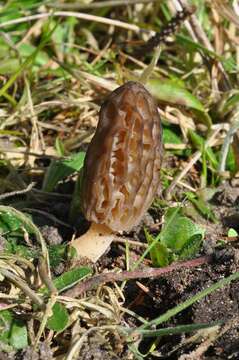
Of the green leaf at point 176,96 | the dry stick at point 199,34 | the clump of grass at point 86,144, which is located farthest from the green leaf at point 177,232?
the dry stick at point 199,34

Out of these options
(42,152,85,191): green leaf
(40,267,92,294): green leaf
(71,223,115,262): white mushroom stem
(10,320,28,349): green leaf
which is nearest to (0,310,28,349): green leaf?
(10,320,28,349): green leaf

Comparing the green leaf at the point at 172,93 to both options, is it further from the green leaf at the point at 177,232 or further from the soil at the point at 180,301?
the green leaf at the point at 177,232

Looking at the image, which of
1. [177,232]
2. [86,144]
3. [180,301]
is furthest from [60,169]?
[180,301]

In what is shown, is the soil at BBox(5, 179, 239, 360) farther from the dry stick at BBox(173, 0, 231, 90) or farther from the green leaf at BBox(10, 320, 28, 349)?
the dry stick at BBox(173, 0, 231, 90)

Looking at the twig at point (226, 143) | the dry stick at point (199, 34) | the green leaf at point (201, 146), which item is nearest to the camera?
the twig at point (226, 143)

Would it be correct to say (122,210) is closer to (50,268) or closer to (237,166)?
(50,268)

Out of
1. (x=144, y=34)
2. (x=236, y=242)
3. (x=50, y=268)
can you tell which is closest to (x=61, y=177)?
(x=50, y=268)
